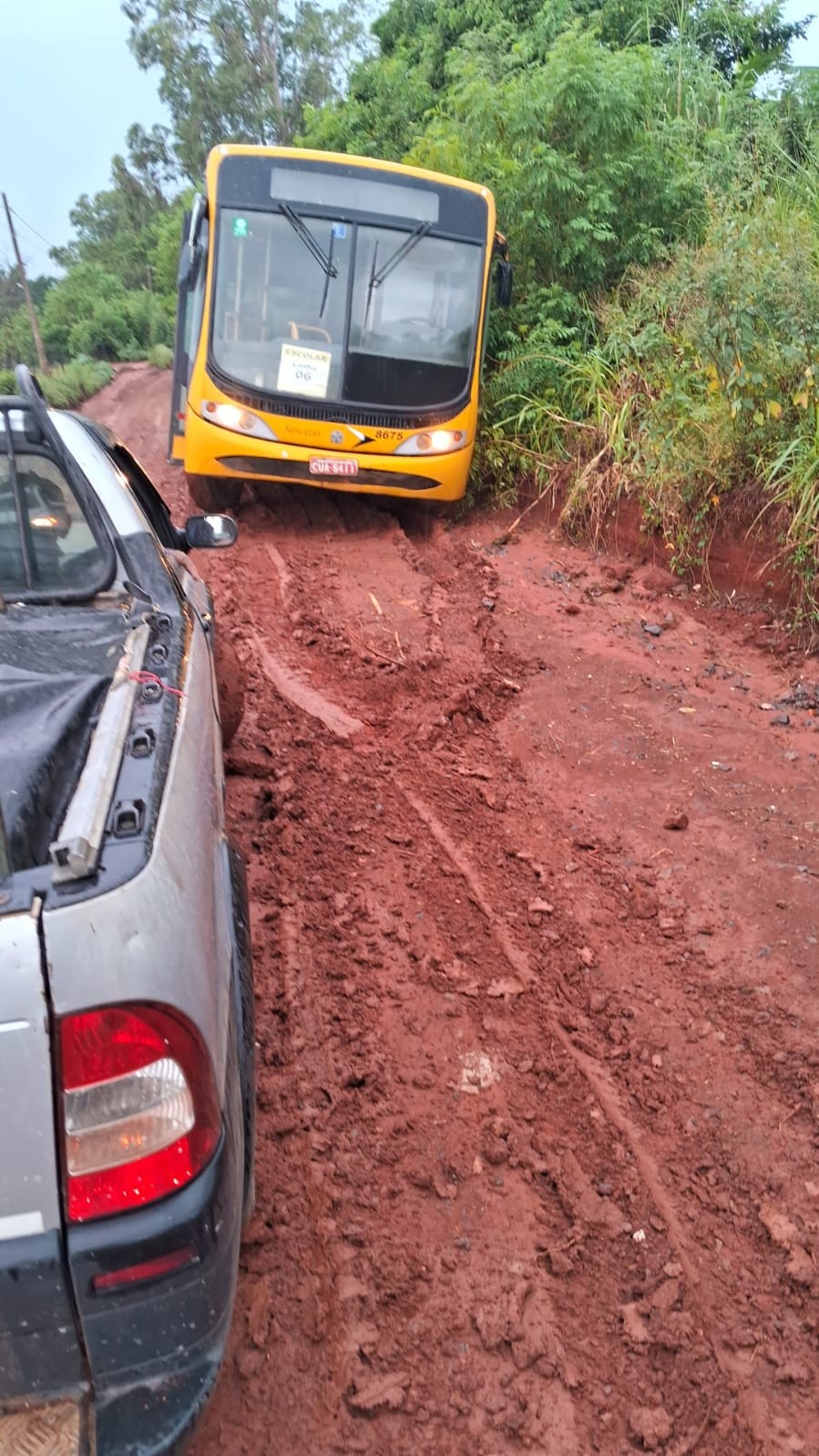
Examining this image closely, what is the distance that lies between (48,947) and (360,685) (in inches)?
165

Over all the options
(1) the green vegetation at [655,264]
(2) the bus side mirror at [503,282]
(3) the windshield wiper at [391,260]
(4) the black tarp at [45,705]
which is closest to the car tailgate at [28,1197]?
(4) the black tarp at [45,705]

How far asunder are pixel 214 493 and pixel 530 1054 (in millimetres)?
6797

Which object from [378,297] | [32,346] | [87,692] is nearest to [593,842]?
[87,692]

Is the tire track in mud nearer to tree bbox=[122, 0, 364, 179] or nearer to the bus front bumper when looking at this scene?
the bus front bumper

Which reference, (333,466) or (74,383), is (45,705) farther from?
(74,383)

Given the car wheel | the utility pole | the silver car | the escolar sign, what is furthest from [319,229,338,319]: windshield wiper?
the utility pole

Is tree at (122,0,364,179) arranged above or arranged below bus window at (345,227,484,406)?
above

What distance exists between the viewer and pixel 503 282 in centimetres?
855

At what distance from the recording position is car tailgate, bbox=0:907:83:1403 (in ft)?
4.38

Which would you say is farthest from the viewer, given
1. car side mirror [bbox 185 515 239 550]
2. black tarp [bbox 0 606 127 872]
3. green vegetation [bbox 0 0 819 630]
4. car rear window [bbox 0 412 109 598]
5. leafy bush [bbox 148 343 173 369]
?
leafy bush [bbox 148 343 173 369]

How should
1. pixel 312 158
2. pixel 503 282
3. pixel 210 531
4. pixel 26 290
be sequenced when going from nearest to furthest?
pixel 210 531 < pixel 312 158 < pixel 503 282 < pixel 26 290

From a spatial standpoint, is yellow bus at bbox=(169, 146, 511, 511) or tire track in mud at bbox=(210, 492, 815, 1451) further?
yellow bus at bbox=(169, 146, 511, 511)

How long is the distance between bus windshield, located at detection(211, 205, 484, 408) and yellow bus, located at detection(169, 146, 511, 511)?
0.01 m

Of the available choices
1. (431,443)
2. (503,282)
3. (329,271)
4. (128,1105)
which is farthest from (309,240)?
(128,1105)
